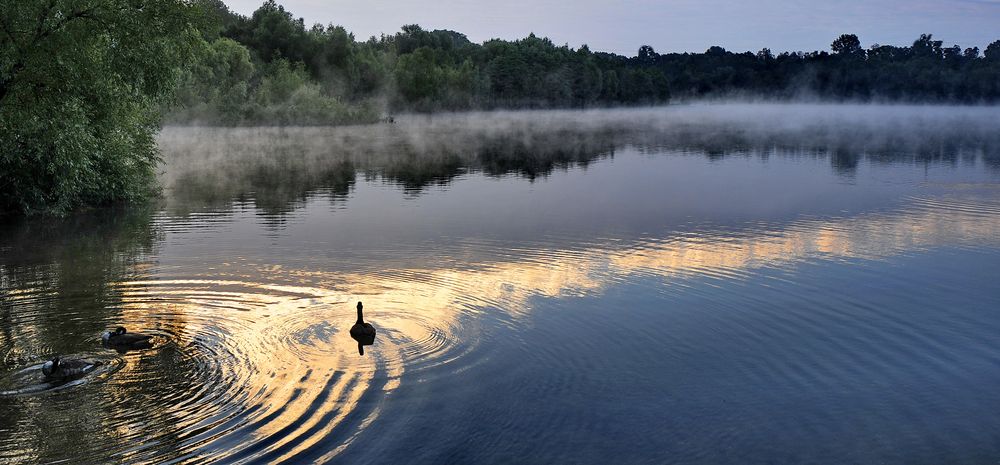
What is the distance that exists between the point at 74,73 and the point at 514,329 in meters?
16.7

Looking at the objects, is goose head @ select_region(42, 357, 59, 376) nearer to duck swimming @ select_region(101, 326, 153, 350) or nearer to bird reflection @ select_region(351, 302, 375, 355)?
duck swimming @ select_region(101, 326, 153, 350)

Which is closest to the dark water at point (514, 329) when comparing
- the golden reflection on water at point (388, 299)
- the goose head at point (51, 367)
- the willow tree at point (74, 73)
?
the golden reflection on water at point (388, 299)

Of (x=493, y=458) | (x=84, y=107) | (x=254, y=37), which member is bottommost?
(x=493, y=458)

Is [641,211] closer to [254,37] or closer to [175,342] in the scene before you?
[175,342]

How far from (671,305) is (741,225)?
14.8 metres

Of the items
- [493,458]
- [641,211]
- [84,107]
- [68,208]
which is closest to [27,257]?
[84,107]

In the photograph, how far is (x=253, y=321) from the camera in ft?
70.4

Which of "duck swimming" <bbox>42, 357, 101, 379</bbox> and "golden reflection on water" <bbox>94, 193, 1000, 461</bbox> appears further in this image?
"duck swimming" <bbox>42, 357, 101, 379</bbox>

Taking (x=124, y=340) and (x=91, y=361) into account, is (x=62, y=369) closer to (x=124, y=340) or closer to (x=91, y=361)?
(x=91, y=361)

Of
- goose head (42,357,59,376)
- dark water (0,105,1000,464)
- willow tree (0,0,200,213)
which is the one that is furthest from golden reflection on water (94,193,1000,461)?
willow tree (0,0,200,213)

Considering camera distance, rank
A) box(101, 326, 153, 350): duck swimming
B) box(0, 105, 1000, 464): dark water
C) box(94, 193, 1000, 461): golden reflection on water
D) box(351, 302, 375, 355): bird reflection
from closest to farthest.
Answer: box(0, 105, 1000, 464): dark water
box(94, 193, 1000, 461): golden reflection on water
box(101, 326, 153, 350): duck swimming
box(351, 302, 375, 355): bird reflection

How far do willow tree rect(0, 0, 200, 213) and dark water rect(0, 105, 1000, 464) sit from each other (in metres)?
3.24

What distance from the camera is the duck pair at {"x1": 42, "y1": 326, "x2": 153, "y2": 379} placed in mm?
17172

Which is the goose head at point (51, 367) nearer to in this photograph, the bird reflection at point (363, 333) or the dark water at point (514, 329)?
the dark water at point (514, 329)
